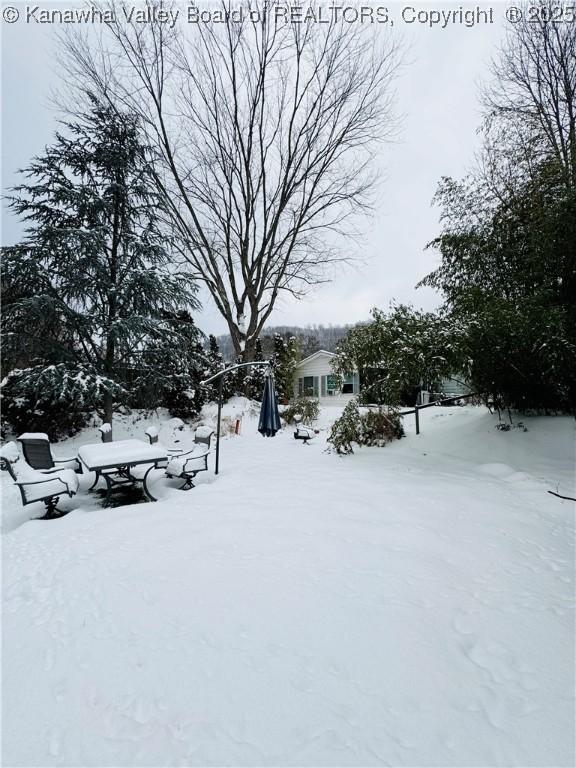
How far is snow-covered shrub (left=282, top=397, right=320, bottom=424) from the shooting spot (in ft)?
38.5

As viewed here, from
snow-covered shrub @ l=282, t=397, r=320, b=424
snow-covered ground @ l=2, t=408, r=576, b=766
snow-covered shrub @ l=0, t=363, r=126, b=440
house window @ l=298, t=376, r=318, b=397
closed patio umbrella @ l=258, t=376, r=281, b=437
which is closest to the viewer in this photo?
snow-covered ground @ l=2, t=408, r=576, b=766

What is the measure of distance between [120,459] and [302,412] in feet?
23.7

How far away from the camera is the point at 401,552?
320 centimetres

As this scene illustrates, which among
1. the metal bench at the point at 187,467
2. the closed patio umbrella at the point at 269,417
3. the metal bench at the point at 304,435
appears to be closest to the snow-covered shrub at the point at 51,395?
the metal bench at the point at 187,467

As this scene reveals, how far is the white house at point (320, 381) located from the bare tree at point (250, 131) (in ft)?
26.9

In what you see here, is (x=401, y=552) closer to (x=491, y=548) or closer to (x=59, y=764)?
Answer: (x=491, y=548)

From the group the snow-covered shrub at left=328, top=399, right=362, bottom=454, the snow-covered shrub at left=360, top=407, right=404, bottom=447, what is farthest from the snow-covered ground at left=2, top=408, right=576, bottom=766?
the snow-covered shrub at left=360, top=407, right=404, bottom=447

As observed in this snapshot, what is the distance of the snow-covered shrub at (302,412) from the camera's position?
11750mm

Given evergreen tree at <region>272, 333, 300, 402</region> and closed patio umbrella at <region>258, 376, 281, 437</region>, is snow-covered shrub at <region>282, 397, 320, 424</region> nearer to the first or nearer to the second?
closed patio umbrella at <region>258, 376, 281, 437</region>

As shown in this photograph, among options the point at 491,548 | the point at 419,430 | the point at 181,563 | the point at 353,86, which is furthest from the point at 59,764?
the point at 353,86

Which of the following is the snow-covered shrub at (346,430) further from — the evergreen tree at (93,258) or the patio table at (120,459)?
the evergreen tree at (93,258)

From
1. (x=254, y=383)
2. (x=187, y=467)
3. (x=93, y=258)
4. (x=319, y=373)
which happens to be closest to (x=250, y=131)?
(x=93, y=258)

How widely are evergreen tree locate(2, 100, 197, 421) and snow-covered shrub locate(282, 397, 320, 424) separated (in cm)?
456

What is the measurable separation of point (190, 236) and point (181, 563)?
1211 cm
